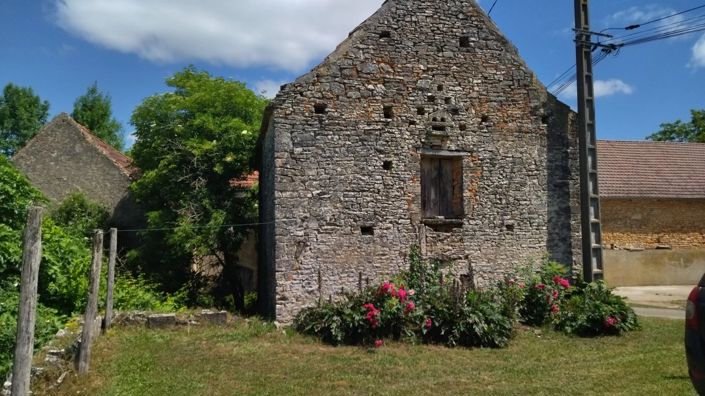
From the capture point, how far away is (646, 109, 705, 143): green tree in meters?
34.5

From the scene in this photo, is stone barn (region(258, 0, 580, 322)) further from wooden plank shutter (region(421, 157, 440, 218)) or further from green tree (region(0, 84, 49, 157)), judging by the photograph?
green tree (region(0, 84, 49, 157))

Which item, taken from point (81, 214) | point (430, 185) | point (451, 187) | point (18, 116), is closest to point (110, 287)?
point (430, 185)

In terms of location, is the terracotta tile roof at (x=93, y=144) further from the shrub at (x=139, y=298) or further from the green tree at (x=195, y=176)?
the shrub at (x=139, y=298)

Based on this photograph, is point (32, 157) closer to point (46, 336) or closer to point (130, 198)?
point (130, 198)

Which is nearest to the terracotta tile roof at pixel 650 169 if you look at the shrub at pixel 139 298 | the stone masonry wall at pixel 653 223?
the stone masonry wall at pixel 653 223

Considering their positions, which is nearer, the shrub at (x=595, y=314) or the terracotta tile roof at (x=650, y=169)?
the shrub at (x=595, y=314)

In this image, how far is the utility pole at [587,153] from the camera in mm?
11914

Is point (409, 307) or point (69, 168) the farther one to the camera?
point (69, 168)

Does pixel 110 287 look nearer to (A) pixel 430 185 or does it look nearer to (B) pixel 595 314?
(A) pixel 430 185

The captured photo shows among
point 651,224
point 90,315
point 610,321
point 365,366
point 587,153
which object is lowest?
point 365,366

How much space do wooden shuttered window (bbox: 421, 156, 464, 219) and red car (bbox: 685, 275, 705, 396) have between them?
7317mm

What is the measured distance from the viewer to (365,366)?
795 cm

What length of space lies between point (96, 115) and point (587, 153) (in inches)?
1203

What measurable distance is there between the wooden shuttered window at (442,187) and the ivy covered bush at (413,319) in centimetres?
218
